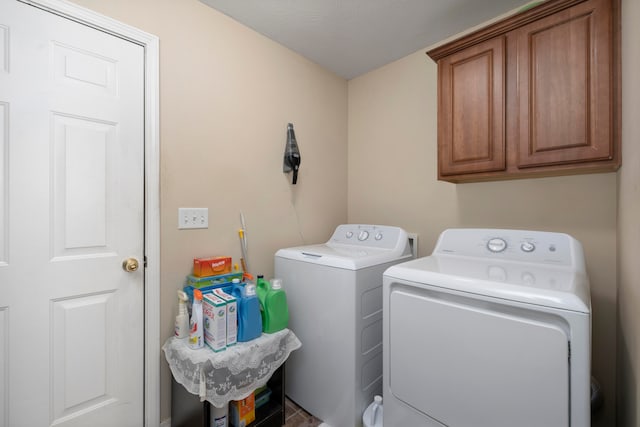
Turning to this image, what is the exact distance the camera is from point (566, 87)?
1241 mm

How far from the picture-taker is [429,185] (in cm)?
201

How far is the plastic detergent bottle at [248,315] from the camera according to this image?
1.38m

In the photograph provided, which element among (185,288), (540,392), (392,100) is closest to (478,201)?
(392,100)

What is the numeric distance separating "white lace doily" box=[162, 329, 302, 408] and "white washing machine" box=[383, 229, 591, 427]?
0.57 meters

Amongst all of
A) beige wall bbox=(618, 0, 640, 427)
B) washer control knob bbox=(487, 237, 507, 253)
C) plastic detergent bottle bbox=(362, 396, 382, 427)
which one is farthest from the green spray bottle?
beige wall bbox=(618, 0, 640, 427)

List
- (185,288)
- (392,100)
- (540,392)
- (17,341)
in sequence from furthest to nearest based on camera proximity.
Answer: (392,100) → (185,288) → (17,341) → (540,392)

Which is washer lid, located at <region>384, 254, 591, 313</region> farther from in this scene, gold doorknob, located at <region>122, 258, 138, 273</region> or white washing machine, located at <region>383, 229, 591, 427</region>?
gold doorknob, located at <region>122, 258, 138, 273</region>

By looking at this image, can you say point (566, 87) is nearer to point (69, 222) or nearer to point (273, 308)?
point (273, 308)

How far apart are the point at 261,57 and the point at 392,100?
3.35 feet

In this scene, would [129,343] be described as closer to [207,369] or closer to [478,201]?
[207,369]

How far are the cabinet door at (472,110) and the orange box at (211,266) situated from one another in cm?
133

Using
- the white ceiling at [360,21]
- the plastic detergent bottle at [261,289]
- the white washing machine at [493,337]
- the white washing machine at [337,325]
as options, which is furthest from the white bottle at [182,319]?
the white ceiling at [360,21]

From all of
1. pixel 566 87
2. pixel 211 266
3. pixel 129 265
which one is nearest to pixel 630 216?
pixel 566 87

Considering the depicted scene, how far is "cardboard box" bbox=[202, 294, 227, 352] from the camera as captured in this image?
1.29 m
